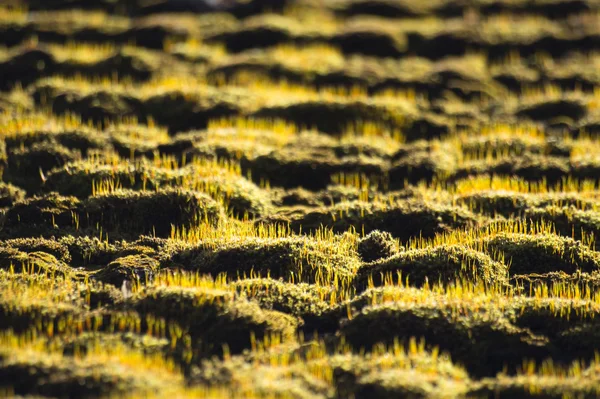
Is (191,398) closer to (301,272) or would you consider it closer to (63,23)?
(301,272)

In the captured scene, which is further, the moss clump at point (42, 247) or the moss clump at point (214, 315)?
the moss clump at point (42, 247)

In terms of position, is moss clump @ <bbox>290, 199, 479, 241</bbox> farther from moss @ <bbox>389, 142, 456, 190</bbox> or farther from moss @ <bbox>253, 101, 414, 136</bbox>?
moss @ <bbox>253, 101, 414, 136</bbox>

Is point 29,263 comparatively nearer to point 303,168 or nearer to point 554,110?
point 303,168

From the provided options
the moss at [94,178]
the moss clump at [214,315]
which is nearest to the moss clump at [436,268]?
the moss clump at [214,315]

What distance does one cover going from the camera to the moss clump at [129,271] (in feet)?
39.7

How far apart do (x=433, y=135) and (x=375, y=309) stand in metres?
10.3

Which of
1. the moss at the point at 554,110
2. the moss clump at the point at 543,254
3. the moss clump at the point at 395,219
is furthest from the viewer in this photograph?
the moss at the point at 554,110

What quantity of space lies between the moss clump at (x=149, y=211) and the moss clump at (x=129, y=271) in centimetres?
134

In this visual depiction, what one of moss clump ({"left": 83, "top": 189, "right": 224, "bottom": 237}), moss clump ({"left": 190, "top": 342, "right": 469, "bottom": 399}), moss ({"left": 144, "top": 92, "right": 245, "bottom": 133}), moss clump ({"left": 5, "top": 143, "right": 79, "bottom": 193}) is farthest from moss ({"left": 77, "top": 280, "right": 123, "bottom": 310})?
moss ({"left": 144, "top": 92, "right": 245, "bottom": 133})

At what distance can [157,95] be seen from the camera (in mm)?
21234

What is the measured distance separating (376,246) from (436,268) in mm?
1460

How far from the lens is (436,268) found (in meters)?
12.4

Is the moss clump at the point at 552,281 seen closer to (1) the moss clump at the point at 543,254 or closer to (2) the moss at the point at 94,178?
(1) the moss clump at the point at 543,254

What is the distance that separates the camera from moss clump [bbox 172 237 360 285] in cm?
1238
